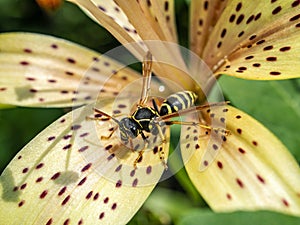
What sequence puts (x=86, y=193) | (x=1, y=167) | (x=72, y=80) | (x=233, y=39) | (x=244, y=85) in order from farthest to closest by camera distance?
1. (x=1, y=167)
2. (x=244, y=85)
3. (x=72, y=80)
4. (x=233, y=39)
5. (x=86, y=193)

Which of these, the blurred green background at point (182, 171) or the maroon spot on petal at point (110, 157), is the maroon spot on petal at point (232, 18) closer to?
the blurred green background at point (182, 171)

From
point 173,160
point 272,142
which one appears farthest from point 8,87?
point 272,142

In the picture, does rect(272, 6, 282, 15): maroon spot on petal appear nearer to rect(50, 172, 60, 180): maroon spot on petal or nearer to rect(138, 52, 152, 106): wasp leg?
rect(138, 52, 152, 106): wasp leg

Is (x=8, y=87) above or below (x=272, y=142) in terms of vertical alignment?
above

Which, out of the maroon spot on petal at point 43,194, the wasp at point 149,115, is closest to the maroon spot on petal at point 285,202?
the wasp at point 149,115

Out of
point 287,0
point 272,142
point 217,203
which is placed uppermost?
point 287,0

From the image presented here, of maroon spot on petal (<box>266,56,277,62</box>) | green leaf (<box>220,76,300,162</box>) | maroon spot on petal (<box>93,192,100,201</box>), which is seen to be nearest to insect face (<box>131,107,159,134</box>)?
maroon spot on petal (<box>93,192,100,201</box>)

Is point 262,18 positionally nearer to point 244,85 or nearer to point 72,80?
point 244,85

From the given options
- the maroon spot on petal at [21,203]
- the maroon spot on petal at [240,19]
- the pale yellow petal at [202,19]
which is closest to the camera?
the maroon spot on petal at [21,203]
